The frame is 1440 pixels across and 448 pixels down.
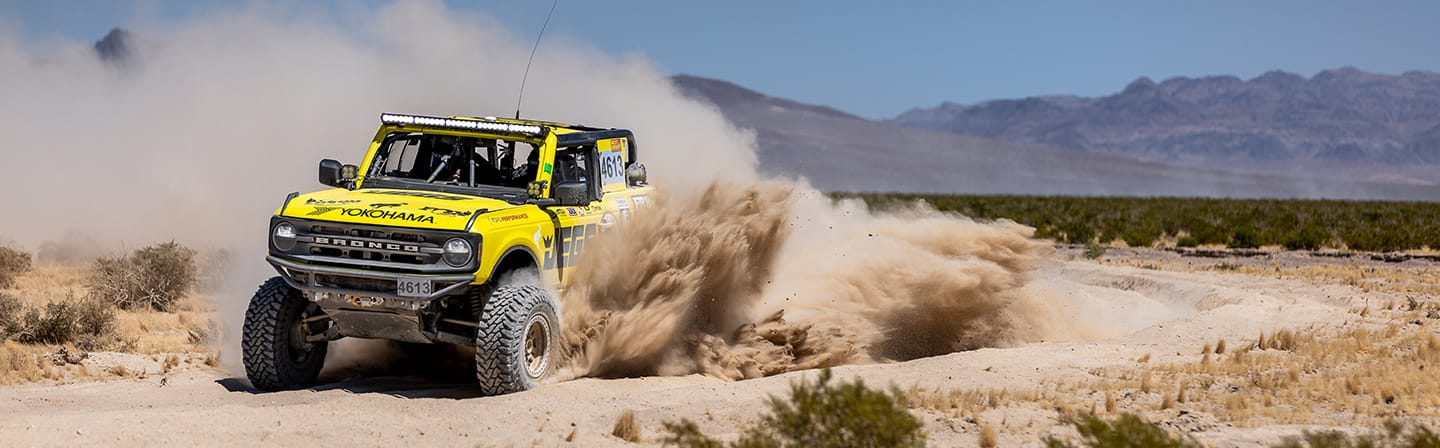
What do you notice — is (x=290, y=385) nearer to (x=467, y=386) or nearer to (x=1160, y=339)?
(x=467, y=386)

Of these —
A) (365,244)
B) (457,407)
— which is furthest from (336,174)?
(457,407)

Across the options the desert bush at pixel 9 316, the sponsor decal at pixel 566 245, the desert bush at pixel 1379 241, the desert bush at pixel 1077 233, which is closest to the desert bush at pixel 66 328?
the desert bush at pixel 9 316

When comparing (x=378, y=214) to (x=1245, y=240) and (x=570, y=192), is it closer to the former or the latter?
(x=570, y=192)

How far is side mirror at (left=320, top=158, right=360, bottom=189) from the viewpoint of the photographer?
39.5ft

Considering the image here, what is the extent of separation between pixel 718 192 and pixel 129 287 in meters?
8.87

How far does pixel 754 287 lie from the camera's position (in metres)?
14.2

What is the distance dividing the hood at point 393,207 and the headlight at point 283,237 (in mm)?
92

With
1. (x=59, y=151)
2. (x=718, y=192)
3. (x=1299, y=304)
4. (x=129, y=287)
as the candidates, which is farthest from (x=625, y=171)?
(x=59, y=151)

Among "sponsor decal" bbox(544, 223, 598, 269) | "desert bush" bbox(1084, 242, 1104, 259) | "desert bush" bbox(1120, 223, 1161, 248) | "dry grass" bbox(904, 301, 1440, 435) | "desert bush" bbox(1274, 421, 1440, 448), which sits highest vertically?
"sponsor decal" bbox(544, 223, 598, 269)

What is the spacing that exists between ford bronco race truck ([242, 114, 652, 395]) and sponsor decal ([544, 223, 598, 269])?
0.02 metres

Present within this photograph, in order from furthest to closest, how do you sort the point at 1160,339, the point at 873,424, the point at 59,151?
the point at 59,151, the point at 1160,339, the point at 873,424

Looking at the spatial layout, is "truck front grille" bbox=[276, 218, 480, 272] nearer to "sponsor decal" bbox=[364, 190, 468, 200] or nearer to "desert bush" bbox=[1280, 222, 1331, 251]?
"sponsor decal" bbox=[364, 190, 468, 200]

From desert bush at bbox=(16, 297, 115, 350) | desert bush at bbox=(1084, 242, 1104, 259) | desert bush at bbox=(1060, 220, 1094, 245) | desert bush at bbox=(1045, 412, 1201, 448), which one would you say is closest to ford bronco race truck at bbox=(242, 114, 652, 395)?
desert bush at bbox=(16, 297, 115, 350)

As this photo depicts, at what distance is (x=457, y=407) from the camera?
1083 cm
